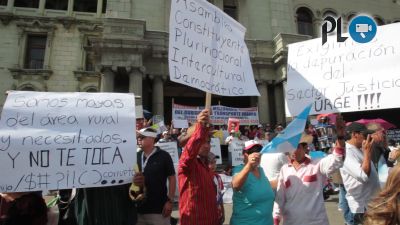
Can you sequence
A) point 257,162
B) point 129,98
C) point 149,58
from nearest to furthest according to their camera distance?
point 257,162
point 129,98
point 149,58

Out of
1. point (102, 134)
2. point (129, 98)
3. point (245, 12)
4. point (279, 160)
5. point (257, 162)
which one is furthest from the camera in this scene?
point (245, 12)

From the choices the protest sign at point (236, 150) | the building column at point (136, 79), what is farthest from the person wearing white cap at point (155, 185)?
the building column at point (136, 79)

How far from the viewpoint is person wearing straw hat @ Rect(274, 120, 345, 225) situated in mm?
3273

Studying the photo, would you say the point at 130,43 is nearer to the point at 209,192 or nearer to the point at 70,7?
the point at 70,7

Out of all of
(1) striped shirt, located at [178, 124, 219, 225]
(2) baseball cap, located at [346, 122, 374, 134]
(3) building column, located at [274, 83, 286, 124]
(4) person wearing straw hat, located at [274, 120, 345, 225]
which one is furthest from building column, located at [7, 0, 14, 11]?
(2) baseball cap, located at [346, 122, 374, 134]

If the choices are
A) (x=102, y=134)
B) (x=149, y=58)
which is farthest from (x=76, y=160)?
(x=149, y=58)

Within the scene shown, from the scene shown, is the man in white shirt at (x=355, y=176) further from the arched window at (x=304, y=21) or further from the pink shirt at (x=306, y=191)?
the arched window at (x=304, y=21)

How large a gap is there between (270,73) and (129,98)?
50.1 ft

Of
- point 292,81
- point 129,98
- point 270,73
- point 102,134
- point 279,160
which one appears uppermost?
point 270,73

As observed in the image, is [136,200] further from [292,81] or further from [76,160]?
[292,81]

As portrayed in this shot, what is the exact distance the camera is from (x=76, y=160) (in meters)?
3.23

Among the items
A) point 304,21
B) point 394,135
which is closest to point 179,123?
point 394,135

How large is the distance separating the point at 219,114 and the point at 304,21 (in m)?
14.8

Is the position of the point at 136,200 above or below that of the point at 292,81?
below
